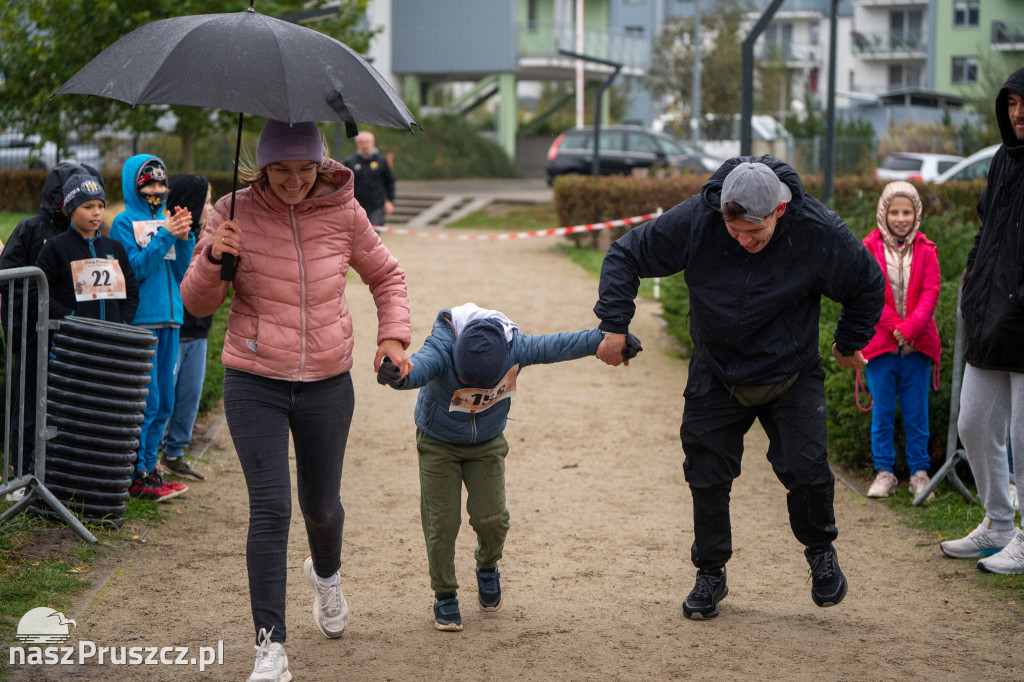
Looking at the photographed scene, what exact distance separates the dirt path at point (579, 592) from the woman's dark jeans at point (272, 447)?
0.36 m

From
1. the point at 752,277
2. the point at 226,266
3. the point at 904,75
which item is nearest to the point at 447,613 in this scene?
the point at 226,266

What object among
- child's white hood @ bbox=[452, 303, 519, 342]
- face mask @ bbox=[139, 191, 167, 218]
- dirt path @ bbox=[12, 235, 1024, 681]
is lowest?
dirt path @ bbox=[12, 235, 1024, 681]

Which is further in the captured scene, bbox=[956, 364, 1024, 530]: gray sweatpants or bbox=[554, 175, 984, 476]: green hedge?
bbox=[554, 175, 984, 476]: green hedge

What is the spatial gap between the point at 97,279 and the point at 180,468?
1.54m

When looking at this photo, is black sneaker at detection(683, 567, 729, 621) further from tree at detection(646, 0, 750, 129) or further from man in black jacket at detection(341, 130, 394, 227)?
tree at detection(646, 0, 750, 129)

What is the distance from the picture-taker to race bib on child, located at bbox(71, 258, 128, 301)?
19.2 ft

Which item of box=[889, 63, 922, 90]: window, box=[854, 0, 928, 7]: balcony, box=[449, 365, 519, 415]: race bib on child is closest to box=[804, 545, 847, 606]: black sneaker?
box=[449, 365, 519, 415]: race bib on child

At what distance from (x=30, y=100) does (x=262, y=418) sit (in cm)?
1704

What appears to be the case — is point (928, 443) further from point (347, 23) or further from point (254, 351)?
point (347, 23)

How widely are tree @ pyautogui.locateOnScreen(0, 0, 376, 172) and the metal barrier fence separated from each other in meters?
11.8

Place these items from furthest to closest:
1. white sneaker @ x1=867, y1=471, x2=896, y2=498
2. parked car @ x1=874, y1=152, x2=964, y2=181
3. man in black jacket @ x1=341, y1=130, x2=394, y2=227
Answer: parked car @ x1=874, y1=152, x2=964, y2=181 → man in black jacket @ x1=341, y1=130, x2=394, y2=227 → white sneaker @ x1=867, y1=471, x2=896, y2=498

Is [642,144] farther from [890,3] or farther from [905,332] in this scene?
[890,3]

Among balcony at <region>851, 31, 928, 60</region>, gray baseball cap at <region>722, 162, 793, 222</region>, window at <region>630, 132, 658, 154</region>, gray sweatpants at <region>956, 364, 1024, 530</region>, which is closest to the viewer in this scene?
gray baseball cap at <region>722, 162, 793, 222</region>

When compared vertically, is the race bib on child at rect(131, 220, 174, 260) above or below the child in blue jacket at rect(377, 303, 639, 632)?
above
